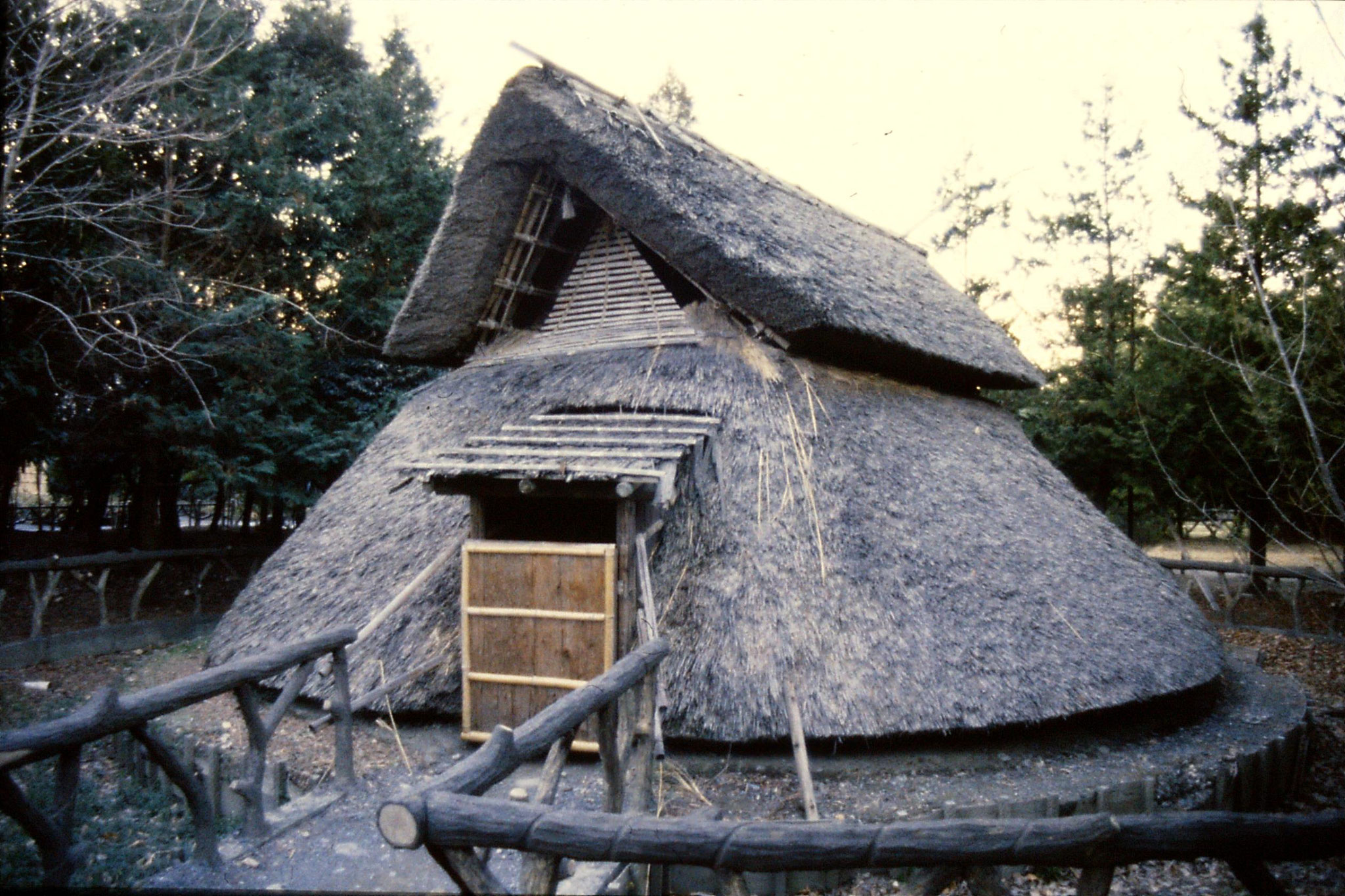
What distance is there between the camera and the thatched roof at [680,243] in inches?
264

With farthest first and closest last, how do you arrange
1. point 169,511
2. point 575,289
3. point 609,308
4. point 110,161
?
point 169,511
point 110,161
point 575,289
point 609,308

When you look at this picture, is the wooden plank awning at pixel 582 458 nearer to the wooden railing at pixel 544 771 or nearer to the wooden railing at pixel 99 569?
the wooden railing at pixel 544 771

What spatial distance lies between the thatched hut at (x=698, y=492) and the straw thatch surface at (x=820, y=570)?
0.02 m

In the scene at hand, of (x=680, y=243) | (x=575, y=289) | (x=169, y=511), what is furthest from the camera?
(x=169, y=511)

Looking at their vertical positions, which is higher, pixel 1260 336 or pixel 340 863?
pixel 1260 336

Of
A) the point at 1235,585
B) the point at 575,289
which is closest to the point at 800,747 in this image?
the point at 575,289

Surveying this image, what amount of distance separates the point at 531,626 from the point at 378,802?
145cm

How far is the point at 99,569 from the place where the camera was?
11.5 meters

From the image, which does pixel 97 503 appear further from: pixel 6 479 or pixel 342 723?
pixel 342 723

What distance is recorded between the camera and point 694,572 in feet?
18.6

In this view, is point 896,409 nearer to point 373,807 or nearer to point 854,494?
point 854,494

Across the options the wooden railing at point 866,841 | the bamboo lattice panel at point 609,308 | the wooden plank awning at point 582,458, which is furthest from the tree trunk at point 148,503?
the wooden railing at point 866,841

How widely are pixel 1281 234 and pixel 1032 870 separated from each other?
580 centimetres

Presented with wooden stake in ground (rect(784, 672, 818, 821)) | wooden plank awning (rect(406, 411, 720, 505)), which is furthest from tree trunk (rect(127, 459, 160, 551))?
wooden stake in ground (rect(784, 672, 818, 821))
